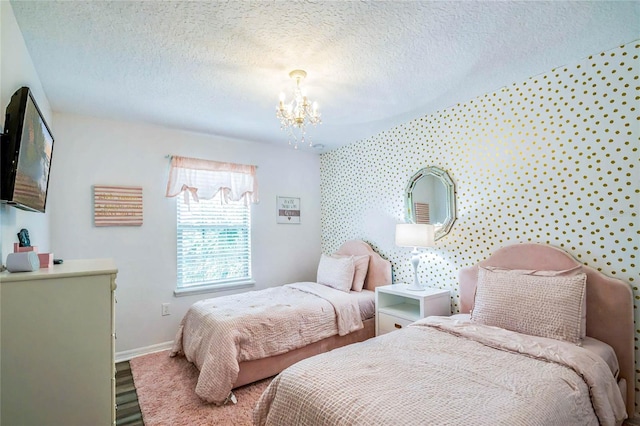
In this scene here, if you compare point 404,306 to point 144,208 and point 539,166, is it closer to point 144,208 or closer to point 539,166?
point 539,166

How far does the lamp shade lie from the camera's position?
292 cm

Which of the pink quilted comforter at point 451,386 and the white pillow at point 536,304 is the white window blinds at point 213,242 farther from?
the white pillow at point 536,304

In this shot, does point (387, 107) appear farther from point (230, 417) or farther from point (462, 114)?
point (230, 417)

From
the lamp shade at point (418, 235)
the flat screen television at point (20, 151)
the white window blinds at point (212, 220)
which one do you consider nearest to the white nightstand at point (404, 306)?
the lamp shade at point (418, 235)

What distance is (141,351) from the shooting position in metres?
3.24

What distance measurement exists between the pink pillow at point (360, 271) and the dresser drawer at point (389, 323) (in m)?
0.57

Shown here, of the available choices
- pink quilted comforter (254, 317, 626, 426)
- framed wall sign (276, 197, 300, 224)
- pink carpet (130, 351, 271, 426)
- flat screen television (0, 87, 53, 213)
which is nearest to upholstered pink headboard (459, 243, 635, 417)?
pink quilted comforter (254, 317, 626, 426)

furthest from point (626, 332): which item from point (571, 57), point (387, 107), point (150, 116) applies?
point (150, 116)

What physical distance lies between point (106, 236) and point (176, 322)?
45.9 inches

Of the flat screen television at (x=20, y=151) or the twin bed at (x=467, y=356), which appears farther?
the flat screen television at (x=20, y=151)

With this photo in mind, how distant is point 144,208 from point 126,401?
5.91 ft

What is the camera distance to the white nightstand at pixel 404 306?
9.10 feet

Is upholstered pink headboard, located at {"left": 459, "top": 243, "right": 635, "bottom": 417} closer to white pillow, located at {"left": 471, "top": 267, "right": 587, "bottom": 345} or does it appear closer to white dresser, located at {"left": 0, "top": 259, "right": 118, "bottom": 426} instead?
white pillow, located at {"left": 471, "top": 267, "right": 587, "bottom": 345}

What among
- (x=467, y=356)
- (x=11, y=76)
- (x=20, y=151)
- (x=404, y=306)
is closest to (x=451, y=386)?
(x=467, y=356)
